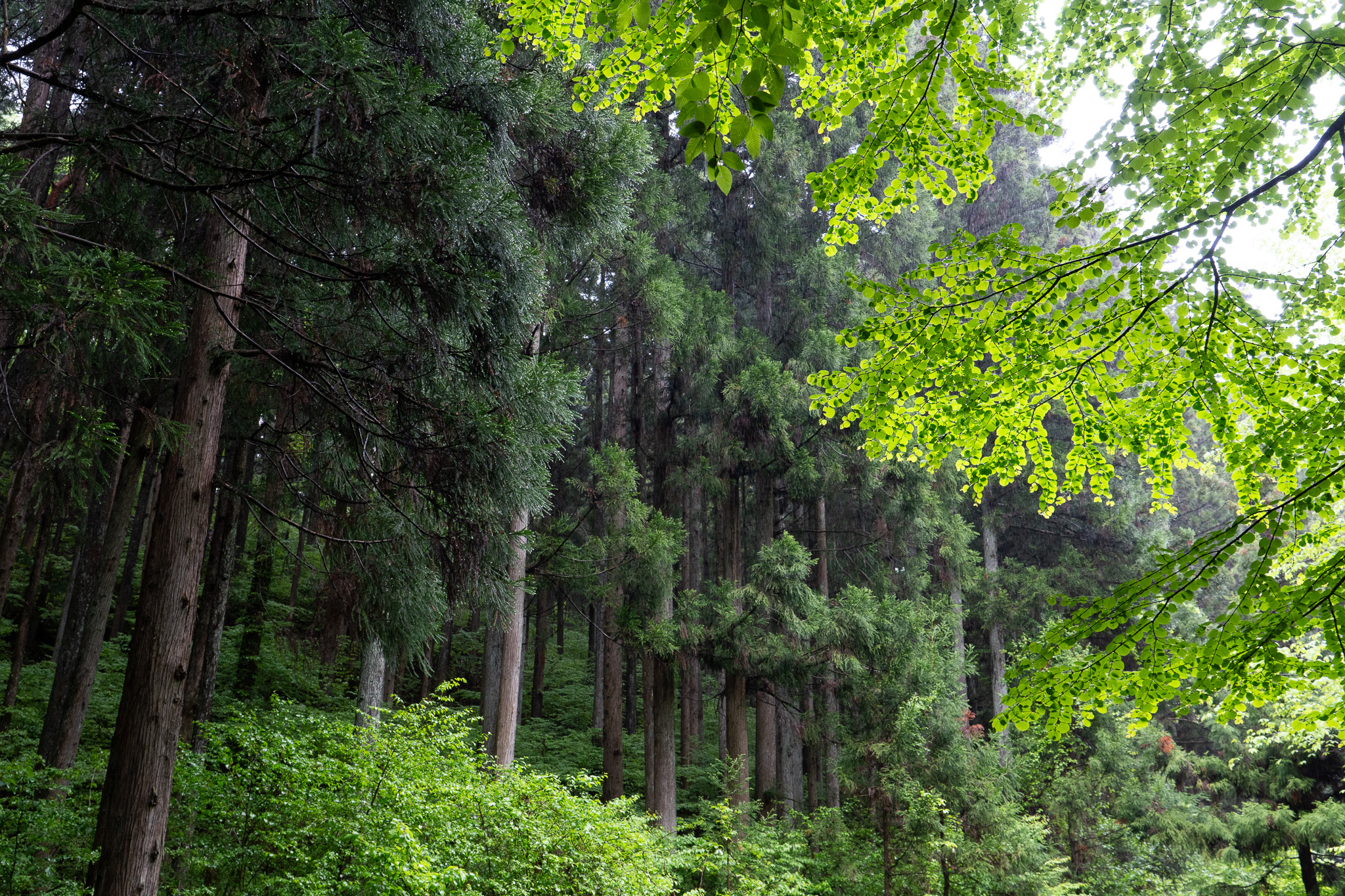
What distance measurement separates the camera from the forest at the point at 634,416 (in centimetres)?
355

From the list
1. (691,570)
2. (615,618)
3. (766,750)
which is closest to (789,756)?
(766,750)

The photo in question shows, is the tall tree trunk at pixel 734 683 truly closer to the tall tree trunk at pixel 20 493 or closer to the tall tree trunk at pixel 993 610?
the tall tree trunk at pixel 993 610

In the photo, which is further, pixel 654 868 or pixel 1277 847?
pixel 1277 847

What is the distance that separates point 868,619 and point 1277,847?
25.4 feet

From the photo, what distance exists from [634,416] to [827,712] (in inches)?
243

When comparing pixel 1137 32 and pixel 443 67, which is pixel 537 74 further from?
pixel 1137 32

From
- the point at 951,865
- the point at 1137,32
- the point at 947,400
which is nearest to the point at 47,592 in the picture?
the point at 951,865

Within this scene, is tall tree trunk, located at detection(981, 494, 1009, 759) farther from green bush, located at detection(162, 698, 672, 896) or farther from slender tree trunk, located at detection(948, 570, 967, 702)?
green bush, located at detection(162, 698, 672, 896)

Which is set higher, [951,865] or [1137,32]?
[1137,32]

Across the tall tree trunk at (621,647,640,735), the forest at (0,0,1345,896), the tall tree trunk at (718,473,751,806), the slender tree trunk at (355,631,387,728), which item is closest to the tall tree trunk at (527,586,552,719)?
the tall tree trunk at (621,647,640,735)

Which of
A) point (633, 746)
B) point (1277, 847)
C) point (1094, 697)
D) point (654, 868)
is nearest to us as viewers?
point (1094, 697)

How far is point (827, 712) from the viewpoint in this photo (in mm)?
12000

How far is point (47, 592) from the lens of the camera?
16.8 meters

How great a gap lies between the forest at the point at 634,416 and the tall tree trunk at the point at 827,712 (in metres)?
0.18
